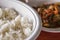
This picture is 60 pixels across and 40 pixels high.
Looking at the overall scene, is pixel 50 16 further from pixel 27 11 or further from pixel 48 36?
pixel 27 11

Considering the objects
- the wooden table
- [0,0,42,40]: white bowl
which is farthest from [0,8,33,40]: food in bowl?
the wooden table

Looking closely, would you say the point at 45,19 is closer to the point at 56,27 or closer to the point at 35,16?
the point at 56,27

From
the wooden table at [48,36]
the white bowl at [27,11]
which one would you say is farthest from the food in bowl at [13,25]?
the wooden table at [48,36]

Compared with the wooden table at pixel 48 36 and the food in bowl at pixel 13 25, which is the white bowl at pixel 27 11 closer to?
the food in bowl at pixel 13 25

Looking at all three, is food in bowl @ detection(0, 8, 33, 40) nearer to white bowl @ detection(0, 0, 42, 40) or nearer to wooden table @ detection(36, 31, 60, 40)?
white bowl @ detection(0, 0, 42, 40)

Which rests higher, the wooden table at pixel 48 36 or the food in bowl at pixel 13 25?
the food in bowl at pixel 13 25
